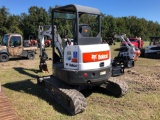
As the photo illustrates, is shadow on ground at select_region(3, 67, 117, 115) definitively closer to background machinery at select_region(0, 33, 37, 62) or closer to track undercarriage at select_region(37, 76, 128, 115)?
track undercarriage at select_region(37, 76, 128, 115)

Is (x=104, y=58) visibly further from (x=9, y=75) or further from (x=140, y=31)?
(x=140, y=31)

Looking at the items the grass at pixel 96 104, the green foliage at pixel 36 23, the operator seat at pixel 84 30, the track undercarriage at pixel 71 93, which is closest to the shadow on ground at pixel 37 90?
the grass at pixel 96 104

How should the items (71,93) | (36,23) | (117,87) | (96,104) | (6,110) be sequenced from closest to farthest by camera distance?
(6,110)
(71,93)
(96,104)
(117,87)
(36,23)

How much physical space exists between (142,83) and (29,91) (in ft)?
14.6

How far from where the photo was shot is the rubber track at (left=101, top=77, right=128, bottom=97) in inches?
258

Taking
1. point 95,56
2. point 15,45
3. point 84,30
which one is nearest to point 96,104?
point 95,56

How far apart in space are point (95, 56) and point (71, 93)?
47.8 inches

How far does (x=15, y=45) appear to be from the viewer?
1533 centimetres

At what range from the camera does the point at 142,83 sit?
8.39 metres

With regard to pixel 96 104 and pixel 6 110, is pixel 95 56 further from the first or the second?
pixel 6 110

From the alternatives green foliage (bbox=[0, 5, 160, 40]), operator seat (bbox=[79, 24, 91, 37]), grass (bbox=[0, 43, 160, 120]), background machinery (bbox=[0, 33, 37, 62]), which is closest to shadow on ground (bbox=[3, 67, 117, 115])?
grass (bbox=[0, 43, 160, 120])

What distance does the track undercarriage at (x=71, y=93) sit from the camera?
17.5 ft

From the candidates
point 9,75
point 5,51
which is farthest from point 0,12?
point 9,75

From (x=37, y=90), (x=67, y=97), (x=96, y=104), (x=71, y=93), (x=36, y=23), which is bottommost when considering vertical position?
(x=96, y=104)
